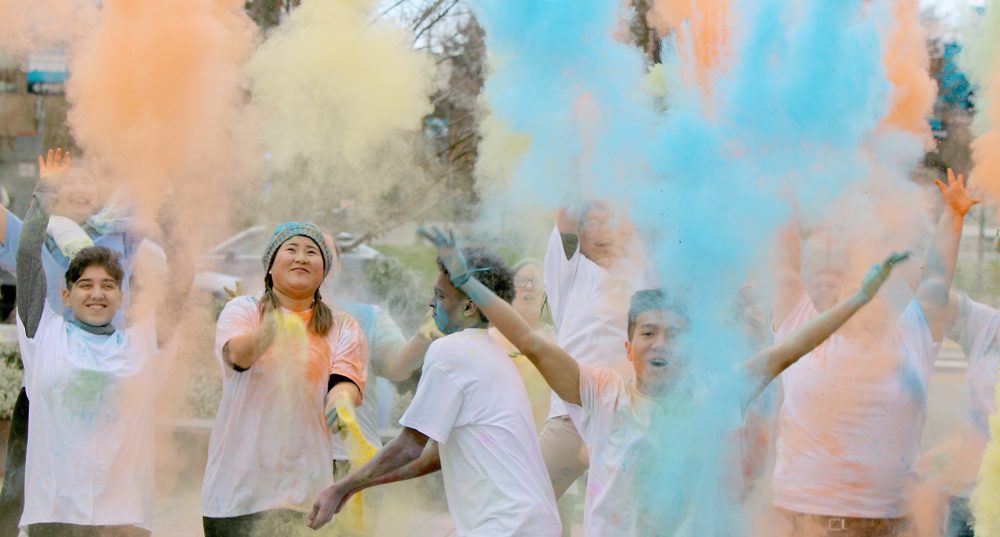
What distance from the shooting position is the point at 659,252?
3689 millimetres

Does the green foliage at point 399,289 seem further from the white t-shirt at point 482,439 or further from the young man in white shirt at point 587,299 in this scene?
the white t-shirt at point 482,439

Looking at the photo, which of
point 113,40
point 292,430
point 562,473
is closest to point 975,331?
point 562,473

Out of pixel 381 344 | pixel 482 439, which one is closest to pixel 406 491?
pixel 381 344

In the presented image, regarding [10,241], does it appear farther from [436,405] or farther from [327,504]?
[436,405]

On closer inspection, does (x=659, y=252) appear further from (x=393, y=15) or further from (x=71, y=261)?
(x=71, y=261)

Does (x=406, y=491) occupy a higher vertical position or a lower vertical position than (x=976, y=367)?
lower

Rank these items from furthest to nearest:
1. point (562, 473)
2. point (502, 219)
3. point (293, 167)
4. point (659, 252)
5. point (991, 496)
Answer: point (293, 167) → point (502, 219) → point (562, 473) → point (659, 252) → point (991, 496)

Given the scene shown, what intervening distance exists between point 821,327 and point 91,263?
243cm

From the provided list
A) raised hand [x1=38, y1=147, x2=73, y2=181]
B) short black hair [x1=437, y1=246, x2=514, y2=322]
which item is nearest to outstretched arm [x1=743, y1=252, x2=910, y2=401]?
short black hair [x1=437, y1=246, x2=514, y2=322]

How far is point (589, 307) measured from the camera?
13.1ft

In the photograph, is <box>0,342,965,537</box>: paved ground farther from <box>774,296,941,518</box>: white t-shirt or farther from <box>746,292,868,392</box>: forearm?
<box>746,292,868,392</box>: forearm

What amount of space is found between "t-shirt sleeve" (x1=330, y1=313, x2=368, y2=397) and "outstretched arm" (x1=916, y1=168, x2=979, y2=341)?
1788 mm

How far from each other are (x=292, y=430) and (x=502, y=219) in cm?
109

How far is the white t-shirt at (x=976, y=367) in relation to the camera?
3.89 metres
